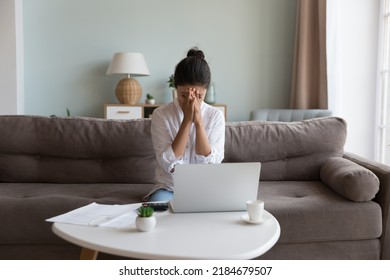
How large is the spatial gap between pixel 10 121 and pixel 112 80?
2.34m

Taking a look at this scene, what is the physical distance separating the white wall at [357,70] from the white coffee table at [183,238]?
2656 mm

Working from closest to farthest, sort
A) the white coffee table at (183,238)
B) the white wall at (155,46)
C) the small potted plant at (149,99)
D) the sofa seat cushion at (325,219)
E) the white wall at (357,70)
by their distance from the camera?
the white coffee table at (183,238), the sofa seat cushion at (325,219), the white wall at (357,70), the small potted plant at (149,99), the white wall at (155,46)

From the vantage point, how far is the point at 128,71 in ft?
13.4

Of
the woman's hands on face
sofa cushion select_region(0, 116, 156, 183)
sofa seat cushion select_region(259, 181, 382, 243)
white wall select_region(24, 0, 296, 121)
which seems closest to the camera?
the woman's hands on face

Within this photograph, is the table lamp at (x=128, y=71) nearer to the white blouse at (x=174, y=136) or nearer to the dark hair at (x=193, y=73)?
the white blouse at (x=174, y=136)

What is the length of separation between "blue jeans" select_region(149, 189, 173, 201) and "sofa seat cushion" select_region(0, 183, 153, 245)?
15cm

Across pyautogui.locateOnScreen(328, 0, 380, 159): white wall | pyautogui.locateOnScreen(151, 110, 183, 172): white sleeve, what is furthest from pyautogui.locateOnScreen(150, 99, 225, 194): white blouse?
pyautogui.locateOnScreen(328, 0, 380, 159): white wall

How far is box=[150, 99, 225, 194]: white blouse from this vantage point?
1.77m

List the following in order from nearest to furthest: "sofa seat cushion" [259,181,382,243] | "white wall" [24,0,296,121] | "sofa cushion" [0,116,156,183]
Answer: "sofa seat cushion" [259,181,382,243]
"sofa cushion" [0,116,156,183]
"white wall" [24,0,296,121]

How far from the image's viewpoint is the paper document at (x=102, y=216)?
1.23 metres

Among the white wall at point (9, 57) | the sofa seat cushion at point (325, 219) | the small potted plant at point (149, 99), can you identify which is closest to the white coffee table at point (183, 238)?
the sofa seat cushion at point (325, 219)

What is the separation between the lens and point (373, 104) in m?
3.66

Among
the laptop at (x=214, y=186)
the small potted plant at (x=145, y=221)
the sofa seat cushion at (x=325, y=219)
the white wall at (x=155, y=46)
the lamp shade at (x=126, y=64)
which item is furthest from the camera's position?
the white wall at (x=155, y=46)

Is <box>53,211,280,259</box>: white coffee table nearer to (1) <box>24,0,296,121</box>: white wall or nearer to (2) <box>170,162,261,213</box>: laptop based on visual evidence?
(2) <box>170,162,261,213</box>: laptop
